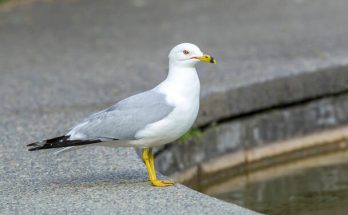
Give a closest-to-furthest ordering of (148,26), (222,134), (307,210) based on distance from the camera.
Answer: (307,210) → (222,134) → (148,26)

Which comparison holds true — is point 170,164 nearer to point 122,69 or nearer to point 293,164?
point 293,164

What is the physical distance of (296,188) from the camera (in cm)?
688

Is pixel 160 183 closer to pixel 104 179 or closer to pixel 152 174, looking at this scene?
pixel 152 174

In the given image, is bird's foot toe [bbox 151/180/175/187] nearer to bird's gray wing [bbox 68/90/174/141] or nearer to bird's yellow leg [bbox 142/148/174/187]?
bird's yellow leg [bbox 142/148/174/187]

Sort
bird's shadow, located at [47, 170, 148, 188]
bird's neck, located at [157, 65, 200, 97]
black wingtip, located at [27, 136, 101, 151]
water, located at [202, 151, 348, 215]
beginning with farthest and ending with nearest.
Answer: water, located at [202, 151, 348, 215] → bird's shadow, located at [47, 170, 148, 188] → bird's neck, located at [157, 65, 200, 97] → black wingtip, located at [27, 136, 101, 151]

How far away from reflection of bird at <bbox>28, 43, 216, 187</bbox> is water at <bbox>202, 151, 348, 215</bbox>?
1.43m

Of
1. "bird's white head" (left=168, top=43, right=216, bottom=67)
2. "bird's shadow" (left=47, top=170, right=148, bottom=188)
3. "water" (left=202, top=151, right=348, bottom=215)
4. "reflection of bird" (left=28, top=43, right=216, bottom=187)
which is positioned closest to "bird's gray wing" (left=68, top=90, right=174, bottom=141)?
"reflection of bird" (left=28, top=43, right=216, bottom=187)

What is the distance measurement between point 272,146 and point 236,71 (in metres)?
0.91

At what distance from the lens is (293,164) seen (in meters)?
7.63

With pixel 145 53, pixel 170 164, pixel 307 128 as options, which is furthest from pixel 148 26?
pixel 170 164

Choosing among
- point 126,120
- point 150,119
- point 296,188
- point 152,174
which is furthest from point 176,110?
point 296,188

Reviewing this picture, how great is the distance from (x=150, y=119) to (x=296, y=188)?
7.07 ft

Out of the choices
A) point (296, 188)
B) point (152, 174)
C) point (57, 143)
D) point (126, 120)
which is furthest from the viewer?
point (296, 188)

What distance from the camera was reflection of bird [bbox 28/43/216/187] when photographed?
5031mm
